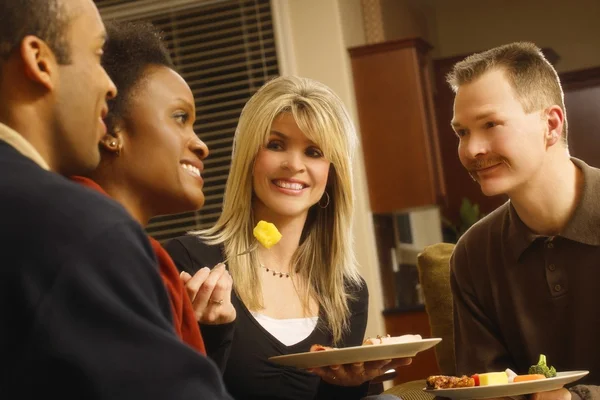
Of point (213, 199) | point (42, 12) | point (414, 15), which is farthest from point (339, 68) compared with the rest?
point (42, 12)

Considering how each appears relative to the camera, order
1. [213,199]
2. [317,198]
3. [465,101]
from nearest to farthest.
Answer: [465,101], [317,198], [213,199]

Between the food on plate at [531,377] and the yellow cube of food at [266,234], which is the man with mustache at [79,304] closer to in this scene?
the food on plate at [531,377]

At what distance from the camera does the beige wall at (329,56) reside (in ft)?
21.2

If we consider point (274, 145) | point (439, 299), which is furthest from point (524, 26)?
point (274, 145)

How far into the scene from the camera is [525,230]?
2.55 metres

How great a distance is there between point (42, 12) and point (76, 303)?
408 mm

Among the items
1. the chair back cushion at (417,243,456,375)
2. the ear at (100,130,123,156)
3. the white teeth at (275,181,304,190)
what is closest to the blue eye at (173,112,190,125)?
the ear at (100,130,123,156)

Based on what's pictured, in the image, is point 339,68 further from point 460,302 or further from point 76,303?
point 76,303

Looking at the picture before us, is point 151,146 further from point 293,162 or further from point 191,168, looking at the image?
point 293,162

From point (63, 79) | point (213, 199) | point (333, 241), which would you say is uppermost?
point (63, 79)

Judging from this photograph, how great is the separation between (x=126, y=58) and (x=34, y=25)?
72 centimetres

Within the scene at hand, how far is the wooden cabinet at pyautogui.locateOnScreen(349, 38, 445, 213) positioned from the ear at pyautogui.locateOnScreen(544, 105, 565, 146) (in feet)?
13.1

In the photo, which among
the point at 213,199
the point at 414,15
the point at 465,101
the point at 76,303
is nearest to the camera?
the point at 76,303

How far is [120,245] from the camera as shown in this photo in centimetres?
101
